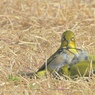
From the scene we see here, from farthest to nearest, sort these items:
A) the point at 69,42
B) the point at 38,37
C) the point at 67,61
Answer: the point at 38,37 → the point at 69,42 → the point at 67,61

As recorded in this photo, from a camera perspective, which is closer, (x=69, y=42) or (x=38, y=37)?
(x=69, y=42)

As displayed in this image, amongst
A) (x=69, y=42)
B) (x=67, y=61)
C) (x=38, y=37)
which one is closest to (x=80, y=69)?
(x=67, y=61)

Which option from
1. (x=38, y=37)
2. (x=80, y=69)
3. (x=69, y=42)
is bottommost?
(x=80, y=69)

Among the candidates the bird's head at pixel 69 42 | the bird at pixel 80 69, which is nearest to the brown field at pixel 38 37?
the bird at pixel 80 69

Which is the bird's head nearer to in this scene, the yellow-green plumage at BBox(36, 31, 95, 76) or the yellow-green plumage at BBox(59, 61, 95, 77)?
the yellow-green plumage at BBox(36, 31, 95, 76)

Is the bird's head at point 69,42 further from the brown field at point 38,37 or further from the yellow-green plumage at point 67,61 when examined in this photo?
the brown field at point 38,37

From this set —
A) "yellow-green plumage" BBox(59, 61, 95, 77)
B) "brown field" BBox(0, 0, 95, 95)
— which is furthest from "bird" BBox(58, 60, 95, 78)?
"brown field" BBox(0, 0, 95, 95)

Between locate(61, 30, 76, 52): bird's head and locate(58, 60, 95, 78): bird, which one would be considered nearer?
locate(58, 60, 95, 78): bird

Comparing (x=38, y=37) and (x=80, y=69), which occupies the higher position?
(x=38, y=37)

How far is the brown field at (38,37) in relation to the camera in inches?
265

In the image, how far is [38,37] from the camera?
9.27 m

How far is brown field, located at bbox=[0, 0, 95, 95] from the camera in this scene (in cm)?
673

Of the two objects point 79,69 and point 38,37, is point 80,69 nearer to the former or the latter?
point 79,69

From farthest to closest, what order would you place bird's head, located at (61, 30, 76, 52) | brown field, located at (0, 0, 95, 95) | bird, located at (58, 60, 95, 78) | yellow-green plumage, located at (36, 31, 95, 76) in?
1. bird's head, located at (61, 30, 76, 52)
2. yellow-green plumage, located at (36, 31, 95, 76)
3. bird, located at (58, 60, 95, 78)
4. brown field, located at (0, 0, 95, 95)
